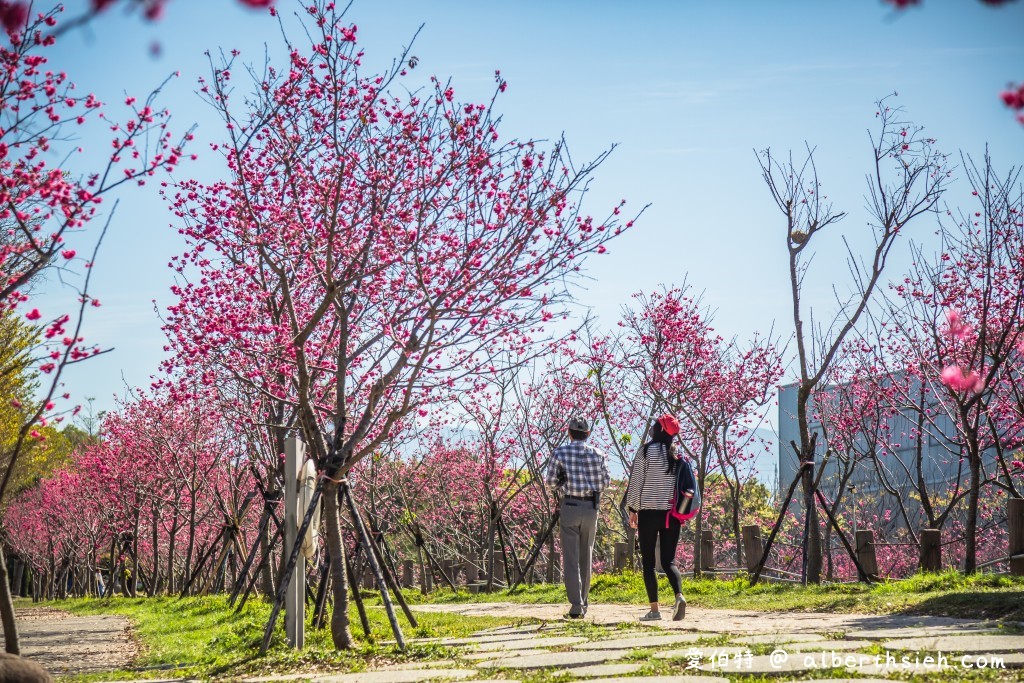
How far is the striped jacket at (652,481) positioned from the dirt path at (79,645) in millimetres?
4716

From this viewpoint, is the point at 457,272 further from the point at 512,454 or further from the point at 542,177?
the point at 512,454

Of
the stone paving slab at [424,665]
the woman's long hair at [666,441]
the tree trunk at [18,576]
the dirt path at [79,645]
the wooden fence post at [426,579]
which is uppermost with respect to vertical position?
→ the woman's long hair at [666,441]

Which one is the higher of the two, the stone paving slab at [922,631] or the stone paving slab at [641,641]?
the stone paving slab at [922,631]

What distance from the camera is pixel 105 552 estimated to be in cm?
4088

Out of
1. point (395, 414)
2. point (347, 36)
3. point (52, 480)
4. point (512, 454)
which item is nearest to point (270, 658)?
point (395, 414)

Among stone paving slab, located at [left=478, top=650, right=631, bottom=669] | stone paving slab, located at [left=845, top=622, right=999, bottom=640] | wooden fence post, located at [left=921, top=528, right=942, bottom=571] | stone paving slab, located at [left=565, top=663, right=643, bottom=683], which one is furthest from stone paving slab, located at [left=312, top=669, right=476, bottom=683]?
wooden fence post, located at [left=921, top=528, right=942, bottom=571]

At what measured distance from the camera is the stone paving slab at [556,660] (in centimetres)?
561

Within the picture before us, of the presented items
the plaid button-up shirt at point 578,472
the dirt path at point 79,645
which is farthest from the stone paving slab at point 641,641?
the dirt path at point 79,645

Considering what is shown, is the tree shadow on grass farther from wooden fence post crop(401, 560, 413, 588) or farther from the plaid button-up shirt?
wooden fence post crop(401, 560, 413, 588)

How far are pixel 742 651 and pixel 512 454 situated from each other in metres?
14.8

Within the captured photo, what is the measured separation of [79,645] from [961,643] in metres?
8.99

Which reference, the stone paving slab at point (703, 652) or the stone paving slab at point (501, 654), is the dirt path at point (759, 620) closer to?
the stone paving slab at point (703, 652)

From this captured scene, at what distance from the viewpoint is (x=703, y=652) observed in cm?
559

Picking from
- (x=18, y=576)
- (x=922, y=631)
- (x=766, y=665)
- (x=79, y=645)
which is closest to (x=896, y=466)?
(x=922, y=631)
